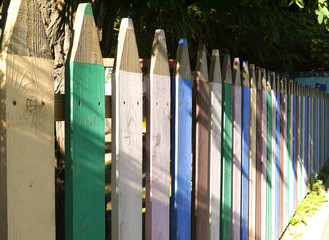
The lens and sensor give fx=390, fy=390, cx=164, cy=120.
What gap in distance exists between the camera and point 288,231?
4.37 meters

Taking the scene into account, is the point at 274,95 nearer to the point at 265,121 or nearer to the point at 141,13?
the point at 265,121

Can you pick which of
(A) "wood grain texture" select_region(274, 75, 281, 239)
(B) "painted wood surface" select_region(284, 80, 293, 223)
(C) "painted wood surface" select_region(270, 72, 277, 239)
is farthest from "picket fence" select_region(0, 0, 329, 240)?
(B) "painted wood surface" select_region(284, 80, 293, 223)

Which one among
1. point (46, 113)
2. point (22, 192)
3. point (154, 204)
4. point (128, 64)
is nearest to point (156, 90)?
point (128, 64)

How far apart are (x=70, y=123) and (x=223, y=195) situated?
58.7 inches

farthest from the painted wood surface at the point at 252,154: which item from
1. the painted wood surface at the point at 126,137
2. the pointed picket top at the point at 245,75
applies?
the painted wood surface at the point at 126,137

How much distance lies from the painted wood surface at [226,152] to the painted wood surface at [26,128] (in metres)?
1.48

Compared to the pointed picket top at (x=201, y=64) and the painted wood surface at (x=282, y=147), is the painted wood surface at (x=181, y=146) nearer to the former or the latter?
the pointed picket top at (x=201, y=64)

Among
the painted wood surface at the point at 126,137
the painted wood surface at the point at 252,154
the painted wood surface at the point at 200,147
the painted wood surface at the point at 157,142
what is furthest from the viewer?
the painted wood surface at the point at 252,154

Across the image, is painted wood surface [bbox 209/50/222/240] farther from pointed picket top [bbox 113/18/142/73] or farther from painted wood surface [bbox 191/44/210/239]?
pointed picket top [bbox 113/18/142/73]

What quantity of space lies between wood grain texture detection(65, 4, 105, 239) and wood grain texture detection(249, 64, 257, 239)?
6.09 ft

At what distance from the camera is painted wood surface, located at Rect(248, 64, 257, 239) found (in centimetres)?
308

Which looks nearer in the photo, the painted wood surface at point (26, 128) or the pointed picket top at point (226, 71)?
the painted wood surface at point (26, 128)

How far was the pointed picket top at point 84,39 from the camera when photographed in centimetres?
135

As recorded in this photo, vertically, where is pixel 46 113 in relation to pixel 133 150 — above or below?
above
